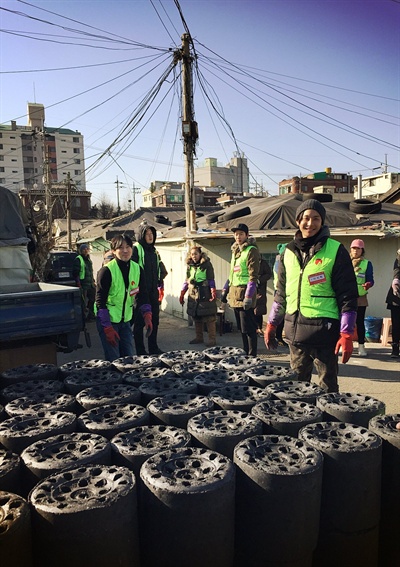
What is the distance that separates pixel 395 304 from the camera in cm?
725

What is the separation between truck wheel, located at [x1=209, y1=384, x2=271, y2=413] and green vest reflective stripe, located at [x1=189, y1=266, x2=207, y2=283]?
536 cm

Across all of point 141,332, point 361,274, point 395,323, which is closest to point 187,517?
point 141,332

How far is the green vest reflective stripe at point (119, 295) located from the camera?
527 centimetres

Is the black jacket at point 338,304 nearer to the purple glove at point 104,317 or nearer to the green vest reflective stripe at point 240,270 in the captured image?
the purple glove at point 104,317

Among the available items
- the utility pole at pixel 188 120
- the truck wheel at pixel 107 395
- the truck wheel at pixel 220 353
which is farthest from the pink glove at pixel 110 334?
the utility pole at pixel 188 120

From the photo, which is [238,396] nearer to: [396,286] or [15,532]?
[15,532]

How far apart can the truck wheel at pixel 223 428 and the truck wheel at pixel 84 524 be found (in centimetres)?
56

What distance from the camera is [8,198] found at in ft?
26.3

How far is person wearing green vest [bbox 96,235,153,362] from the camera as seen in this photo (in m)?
5.18

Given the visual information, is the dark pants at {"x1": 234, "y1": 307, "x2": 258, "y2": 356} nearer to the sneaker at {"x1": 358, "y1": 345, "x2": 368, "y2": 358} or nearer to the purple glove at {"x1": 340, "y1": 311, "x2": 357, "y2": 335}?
the sneaker at {"x1": 358, "y1": 345, "x2": 368, "y2": 358}

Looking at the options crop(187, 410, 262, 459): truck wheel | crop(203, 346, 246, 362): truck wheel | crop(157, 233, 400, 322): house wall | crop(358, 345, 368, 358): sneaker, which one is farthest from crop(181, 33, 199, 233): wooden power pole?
crop(187, 410, 262, 459): truck wheel

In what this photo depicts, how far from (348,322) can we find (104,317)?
2838 mm

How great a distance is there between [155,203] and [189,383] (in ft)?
183

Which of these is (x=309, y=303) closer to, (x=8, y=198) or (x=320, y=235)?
(x=320, y=235)
